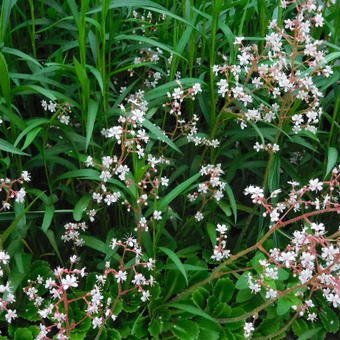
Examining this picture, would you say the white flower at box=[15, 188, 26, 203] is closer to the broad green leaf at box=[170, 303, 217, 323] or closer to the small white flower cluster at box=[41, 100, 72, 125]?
the small white flower cluster at box=[41, 100, 72, 125]

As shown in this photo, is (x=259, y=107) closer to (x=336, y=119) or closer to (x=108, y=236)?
(x=336, y=119)

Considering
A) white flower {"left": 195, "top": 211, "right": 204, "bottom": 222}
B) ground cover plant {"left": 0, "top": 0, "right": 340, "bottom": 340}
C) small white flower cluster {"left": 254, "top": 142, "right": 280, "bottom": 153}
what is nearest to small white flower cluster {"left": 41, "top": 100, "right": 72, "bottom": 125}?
ground cover plant {"left": 0, "top": 0, "right": 340, "bottom": 340}

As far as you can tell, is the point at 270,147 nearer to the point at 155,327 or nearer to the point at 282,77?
the point at 282,77

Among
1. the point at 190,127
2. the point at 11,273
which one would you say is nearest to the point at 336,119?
the point at 190,127

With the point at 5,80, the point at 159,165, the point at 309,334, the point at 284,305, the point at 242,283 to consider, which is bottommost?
the point at 309,334

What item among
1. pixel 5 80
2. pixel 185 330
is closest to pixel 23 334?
pixel 185 330

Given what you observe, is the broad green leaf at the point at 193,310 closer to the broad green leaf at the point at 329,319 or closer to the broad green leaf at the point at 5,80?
the broad green leaf at the point at 329,319
